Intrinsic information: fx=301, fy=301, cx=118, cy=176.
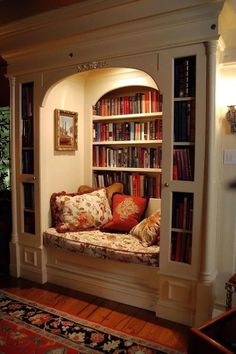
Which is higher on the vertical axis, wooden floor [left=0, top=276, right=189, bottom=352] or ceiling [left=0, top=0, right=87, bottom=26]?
ceiling [left=0, top=0, right=87, bottom=26]

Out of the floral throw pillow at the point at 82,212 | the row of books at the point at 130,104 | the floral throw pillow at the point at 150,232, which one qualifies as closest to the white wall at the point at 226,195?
the floral throw pillow at the point at 150,232

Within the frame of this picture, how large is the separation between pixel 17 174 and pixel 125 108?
1360 mm

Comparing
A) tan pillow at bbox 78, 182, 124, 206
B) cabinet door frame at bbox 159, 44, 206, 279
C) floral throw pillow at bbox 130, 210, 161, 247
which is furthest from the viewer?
tan pillow at bbox 78, 182, 124, 206

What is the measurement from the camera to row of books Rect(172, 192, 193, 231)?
91.2 inches

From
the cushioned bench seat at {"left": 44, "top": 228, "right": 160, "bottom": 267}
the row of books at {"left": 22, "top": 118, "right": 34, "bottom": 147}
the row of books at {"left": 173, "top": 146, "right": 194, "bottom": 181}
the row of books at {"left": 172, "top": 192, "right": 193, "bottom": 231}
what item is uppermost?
the row of books at {"left": 22, "top": 118, "right": 34, "bottom": 147}

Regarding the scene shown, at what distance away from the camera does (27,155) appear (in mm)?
3148

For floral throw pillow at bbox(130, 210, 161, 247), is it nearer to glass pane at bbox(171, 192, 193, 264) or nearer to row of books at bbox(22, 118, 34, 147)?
glass pane at bbox(171, 192, 193, 264)

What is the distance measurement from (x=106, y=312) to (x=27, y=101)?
7.11ft

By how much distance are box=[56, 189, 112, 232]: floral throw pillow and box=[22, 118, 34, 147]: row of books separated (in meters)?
0.65

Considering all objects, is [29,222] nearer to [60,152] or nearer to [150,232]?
[60,152]

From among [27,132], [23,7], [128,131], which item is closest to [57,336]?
[27,132]

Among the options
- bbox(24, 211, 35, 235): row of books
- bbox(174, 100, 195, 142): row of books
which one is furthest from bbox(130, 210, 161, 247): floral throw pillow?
bbox(24, 211, 35, 235): row of books

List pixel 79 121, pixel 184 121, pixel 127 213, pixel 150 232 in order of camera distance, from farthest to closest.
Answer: pixel 79 121
pixel 127 213
pixel 150 232
pixel 184 121

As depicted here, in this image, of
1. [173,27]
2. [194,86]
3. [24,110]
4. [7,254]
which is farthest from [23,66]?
[7,254]
